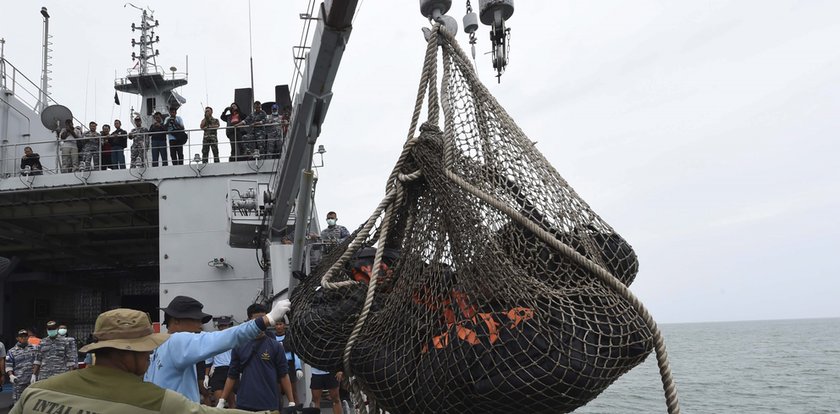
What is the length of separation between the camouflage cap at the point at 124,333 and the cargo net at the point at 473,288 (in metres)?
0.94

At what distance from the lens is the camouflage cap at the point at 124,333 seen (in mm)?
2131

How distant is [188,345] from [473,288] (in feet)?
4.73

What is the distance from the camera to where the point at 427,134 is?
3.31m

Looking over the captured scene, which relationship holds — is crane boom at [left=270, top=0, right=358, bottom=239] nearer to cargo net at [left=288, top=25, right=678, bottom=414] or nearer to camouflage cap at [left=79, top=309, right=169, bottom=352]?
cargo net at [left=288, top=25, right=678, bottom=414]

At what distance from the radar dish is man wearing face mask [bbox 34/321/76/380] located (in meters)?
5.16

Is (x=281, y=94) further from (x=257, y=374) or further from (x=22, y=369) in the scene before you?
(x=257, y=374)

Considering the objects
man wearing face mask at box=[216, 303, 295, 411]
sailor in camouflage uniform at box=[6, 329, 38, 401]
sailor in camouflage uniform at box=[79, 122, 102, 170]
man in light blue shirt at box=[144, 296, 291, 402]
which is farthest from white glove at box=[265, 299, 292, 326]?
sailor in camouflage uniform at box=[79, 122, 102, 170]

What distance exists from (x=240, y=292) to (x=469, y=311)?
739cm

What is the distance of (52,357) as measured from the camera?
29.6 feet

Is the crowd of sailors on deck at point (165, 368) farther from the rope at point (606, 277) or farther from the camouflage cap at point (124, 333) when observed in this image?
the rope at point (606, 277)

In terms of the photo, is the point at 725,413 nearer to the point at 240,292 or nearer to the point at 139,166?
the point at 240,292

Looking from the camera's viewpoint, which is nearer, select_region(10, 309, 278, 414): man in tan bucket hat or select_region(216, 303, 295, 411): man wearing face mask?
select_region(10, 309, 278, 414): man in tan bucket hat

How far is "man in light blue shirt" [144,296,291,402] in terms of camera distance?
290 cm

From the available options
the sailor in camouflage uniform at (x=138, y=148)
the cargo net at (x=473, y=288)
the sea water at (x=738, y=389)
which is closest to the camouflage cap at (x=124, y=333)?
the cargo net at (x=473, y=288)
